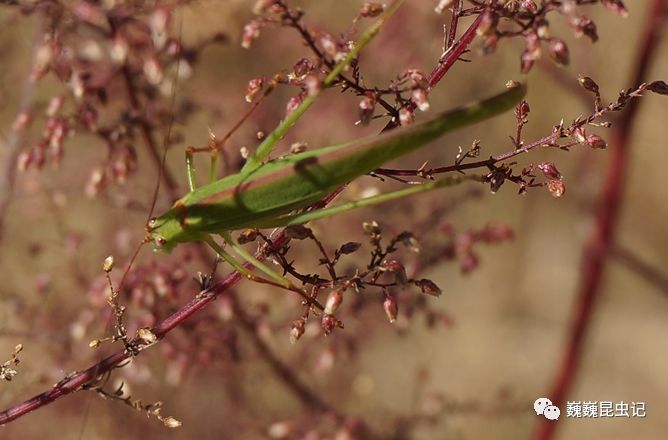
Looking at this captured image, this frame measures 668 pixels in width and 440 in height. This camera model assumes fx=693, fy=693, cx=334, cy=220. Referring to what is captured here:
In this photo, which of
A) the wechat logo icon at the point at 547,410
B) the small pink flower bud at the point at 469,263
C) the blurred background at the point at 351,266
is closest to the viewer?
the small pink flower bud at the point at 469,263

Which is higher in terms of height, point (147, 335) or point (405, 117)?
point (405, 117)

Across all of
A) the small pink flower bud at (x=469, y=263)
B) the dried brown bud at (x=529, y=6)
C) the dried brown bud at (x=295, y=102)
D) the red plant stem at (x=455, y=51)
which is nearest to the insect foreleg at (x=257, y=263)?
the dried brown bud at (x=295, y=102)

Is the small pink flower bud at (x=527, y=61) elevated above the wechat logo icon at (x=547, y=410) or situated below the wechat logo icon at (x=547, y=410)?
below

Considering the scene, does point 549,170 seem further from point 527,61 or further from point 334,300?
point 334,300

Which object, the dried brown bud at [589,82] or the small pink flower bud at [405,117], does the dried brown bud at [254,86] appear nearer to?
the small pink flower bud at [405,117]

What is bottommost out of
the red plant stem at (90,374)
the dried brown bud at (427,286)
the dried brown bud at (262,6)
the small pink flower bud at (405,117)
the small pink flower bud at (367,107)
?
the red plant stem at (90,374)

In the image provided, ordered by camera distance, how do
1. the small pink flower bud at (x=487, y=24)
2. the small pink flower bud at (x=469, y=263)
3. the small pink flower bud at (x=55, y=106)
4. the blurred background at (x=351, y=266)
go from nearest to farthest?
1. the small pink flower bud at (x=487, y=24)
2. the small pink flower bud at (x=55, y=106)
3. the small pink flower bud at (x=469, y=263)
4. the blurred background at (x=351, y=266)

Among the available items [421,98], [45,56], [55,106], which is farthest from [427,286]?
[55,106]
